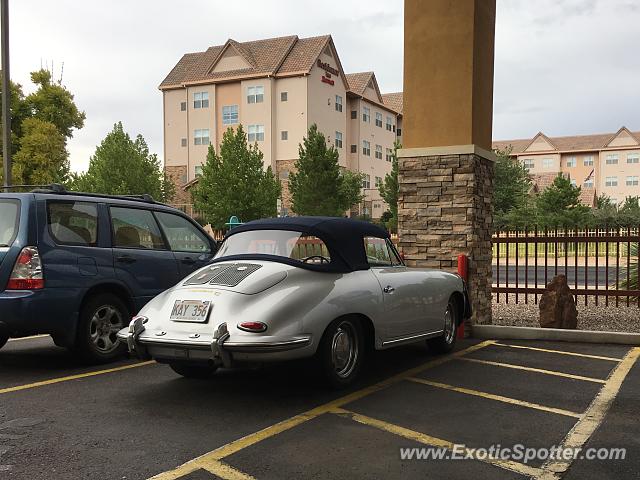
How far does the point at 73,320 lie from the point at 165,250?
1.64m

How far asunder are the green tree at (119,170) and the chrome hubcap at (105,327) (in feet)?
119

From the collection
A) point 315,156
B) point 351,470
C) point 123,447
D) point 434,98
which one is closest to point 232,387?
point 123,447

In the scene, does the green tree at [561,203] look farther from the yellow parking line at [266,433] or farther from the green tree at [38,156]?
the yellow parking line at [266,433]

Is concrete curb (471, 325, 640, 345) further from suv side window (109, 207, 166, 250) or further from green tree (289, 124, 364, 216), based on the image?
green tree (289, 124, 364, 216)

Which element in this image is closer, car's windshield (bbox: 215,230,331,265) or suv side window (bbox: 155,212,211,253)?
car's windshield (bbox: 215,230,331,265)

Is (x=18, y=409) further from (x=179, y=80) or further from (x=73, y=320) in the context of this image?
(x=179, y=80)

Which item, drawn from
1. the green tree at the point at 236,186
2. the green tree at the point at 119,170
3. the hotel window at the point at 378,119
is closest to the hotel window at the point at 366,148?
the hotel window at the point at 378,119

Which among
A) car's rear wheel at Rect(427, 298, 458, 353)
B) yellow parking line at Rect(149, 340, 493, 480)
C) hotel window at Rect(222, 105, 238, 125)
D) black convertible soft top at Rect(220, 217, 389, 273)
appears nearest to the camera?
yellow parking line at Rect(149, 340, 493, 480)

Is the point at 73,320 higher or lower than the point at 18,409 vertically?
higher

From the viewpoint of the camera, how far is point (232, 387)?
220 inches

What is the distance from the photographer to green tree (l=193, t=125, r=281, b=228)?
40719mm

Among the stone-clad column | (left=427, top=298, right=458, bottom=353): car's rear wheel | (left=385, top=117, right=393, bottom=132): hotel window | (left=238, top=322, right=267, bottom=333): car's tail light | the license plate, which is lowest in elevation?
(left=427, top=298, right=458, bottom=353): car's rear wheel

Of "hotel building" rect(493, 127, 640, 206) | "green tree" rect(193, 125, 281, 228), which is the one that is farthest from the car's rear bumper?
"hotel building" rect(493, 127, 640, 206)

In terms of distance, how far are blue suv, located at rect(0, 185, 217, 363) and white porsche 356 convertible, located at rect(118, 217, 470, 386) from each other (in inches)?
46.2
